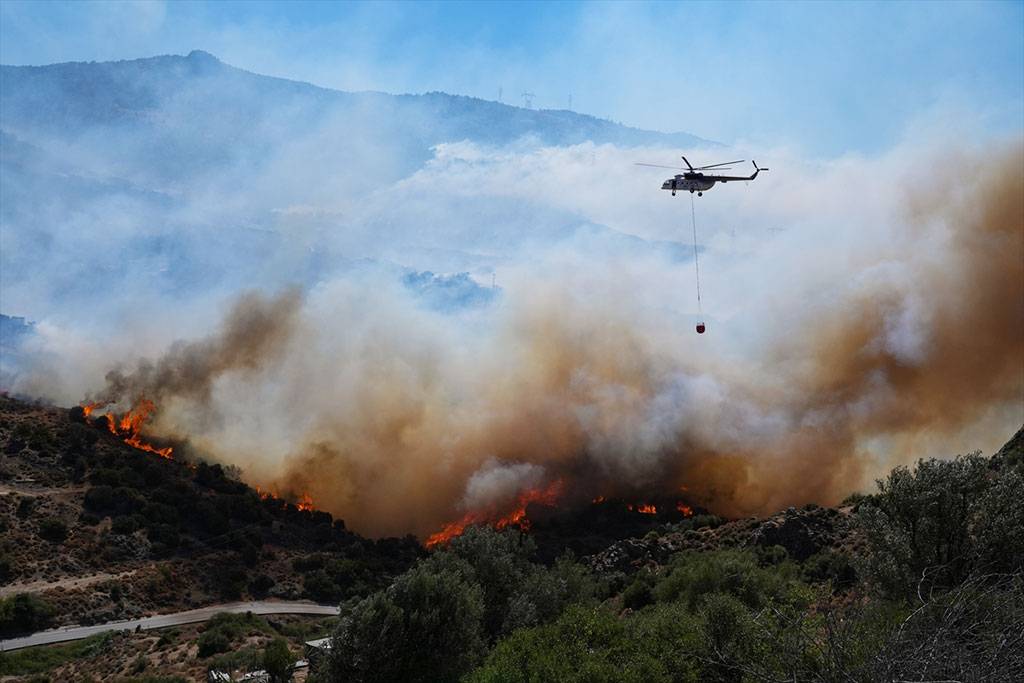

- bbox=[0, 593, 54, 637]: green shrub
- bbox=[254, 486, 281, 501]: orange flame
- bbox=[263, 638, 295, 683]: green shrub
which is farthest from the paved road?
bbox=[254, 486, 281, 501]: orange flame

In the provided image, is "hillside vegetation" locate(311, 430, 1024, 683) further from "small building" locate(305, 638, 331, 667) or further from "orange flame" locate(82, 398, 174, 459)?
"orange flame" locate(82, 398, 174, 459)

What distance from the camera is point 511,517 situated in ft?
291

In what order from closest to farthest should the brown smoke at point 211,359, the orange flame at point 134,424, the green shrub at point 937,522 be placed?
the green shrub at point 937,522 → the orange flame at point 134,424 → the brown smoke at point 211,359

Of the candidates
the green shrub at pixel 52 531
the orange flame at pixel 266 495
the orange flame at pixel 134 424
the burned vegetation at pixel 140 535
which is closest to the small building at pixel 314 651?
the burned vegetation at pixel 140 535

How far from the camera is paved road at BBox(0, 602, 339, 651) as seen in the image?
55844 millimetres

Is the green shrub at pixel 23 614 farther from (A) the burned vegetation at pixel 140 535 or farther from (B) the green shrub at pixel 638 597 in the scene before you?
(B) the green shrub at pixel 638 597

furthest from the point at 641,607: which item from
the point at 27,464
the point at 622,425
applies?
the point at 27,464

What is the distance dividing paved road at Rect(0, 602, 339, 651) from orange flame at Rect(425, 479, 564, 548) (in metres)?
19.7

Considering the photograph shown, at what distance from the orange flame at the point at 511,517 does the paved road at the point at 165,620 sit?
19668 mm

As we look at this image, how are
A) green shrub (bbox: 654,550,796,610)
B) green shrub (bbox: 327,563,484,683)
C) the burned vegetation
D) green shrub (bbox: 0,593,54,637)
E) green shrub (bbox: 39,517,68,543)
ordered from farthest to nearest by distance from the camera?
green shrub (bbox: 39,517,68,543) → the burned vegetation → green shrub (bbox: 0,593,54,637) → green shrub (bbox: 654,550,796,610) → green shrub (bbox: 327,563,484,683)

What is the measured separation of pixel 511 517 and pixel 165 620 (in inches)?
1530

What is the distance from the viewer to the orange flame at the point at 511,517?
8738cm

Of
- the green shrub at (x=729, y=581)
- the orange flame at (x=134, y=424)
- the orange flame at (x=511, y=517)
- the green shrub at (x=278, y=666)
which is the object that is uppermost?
the orange flame at (x=134, y=424)

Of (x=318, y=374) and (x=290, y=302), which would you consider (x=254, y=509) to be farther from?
(x=290, y=302)
